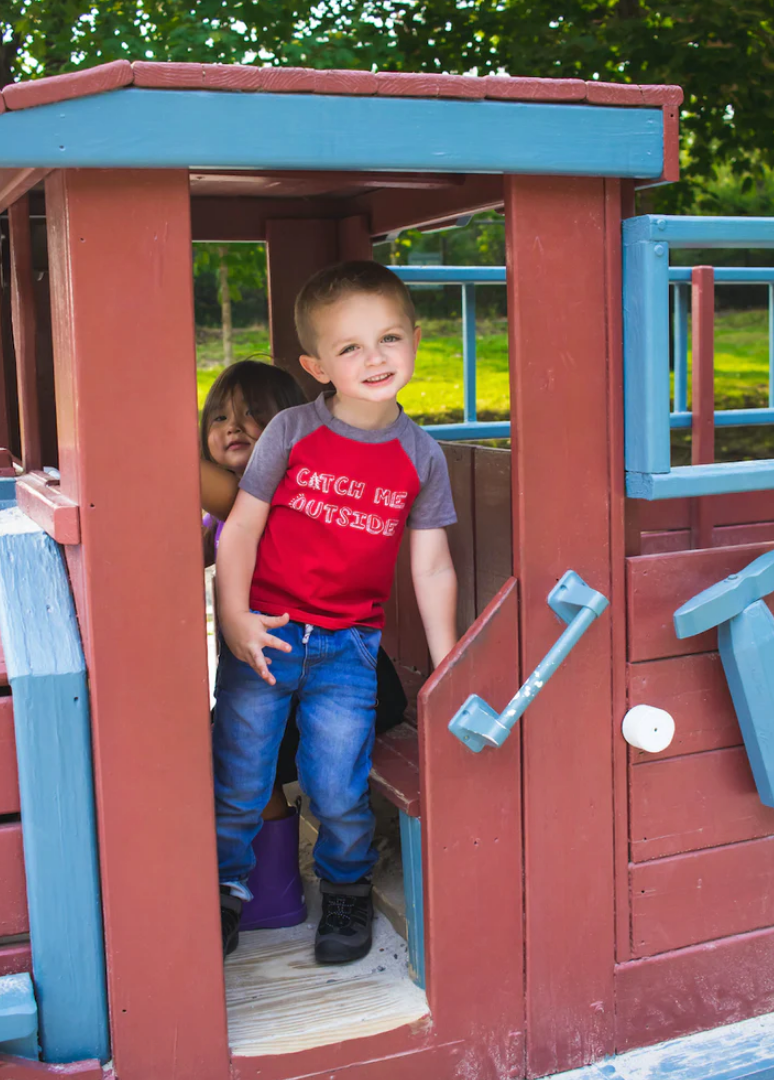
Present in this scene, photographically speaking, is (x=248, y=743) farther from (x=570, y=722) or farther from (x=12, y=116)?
(x=12, y=116)

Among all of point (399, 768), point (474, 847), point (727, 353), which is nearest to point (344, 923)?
point (399, 768)

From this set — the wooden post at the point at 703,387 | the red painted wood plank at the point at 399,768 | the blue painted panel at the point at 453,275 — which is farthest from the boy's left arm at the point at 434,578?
the blue painted panel at the point at 453,275

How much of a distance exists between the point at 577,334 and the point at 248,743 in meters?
1.06

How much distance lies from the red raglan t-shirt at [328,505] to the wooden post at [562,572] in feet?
1.23

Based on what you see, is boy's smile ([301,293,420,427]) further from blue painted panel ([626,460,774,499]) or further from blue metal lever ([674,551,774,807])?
blue metal lever ([674,551,774,807])

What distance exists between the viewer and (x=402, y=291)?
2436 millimetres

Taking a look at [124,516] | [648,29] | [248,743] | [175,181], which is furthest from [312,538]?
[648,29]

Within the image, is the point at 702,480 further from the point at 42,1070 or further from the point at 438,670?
the point at 42,1070

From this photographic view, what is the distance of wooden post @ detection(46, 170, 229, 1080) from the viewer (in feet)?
6.16

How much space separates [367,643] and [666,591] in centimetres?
66

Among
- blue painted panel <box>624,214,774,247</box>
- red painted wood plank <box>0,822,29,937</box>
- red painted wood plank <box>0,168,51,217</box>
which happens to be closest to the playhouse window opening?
blue painted panel <box>624,214,774,247</box>

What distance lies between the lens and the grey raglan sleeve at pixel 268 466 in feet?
8.00

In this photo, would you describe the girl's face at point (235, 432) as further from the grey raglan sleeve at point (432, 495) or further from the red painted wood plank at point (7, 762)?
the red painted wood plank at point (7, 762)

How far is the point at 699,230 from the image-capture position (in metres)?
2.15
